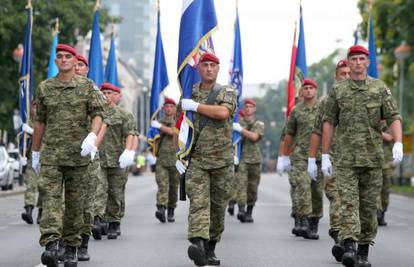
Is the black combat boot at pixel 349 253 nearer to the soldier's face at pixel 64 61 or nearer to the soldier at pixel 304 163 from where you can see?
the soldier's face at pixel 64 61

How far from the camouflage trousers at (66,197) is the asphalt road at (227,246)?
83cm

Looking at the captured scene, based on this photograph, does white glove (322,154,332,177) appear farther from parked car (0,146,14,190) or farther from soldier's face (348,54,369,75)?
parked car (0,146,14,190)

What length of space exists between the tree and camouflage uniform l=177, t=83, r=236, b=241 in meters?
29.3

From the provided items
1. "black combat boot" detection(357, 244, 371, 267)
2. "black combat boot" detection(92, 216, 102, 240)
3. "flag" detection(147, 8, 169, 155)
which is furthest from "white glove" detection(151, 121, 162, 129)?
"black combat boot" detection(357, 244, 371, 267)

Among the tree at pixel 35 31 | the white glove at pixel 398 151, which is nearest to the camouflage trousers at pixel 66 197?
the white glove at pixel 398 151

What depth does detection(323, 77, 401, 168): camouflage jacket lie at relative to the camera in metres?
10.4

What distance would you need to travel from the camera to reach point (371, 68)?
2008 centimetres

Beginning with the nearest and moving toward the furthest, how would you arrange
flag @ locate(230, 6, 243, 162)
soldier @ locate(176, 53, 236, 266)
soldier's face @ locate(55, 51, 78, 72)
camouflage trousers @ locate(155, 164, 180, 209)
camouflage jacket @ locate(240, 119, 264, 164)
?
soldier's face @ locate(55, 51, 78, 72) < soldier @ locate(176, 53, 236, 266) < camouflage trousers @ locate(155, 164, 180, 209) < camouflage jacket @ locate(240, 119, 264, 164) < flag @ locate(230, 6, 243, 162)

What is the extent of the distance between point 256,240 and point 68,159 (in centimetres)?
477

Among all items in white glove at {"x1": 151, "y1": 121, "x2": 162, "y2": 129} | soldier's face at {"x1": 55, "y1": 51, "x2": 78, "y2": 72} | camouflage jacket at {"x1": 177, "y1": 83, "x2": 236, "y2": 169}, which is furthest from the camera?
white glove at {"x1": 151, "y1": 121, "x2": 162, "y2": 129}

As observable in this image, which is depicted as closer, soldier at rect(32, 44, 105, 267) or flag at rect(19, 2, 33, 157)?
soldier at rect(32, 44, 105, 267)

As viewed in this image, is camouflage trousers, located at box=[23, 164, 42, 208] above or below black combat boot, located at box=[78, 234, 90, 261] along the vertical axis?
above

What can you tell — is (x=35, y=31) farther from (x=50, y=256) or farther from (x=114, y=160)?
(x=50, y=256)

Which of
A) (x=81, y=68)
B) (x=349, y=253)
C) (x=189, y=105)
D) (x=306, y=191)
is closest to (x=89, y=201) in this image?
(x=189, y=105)
